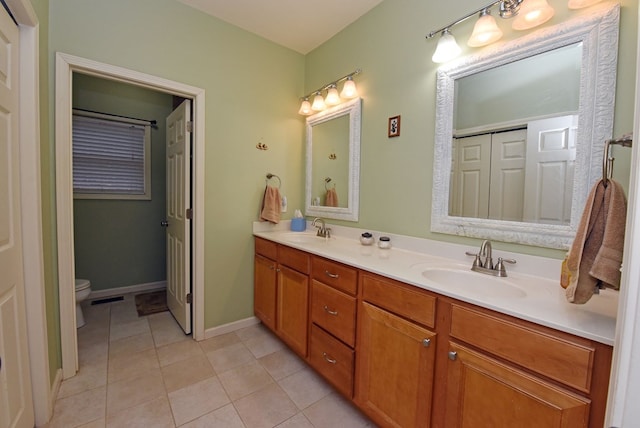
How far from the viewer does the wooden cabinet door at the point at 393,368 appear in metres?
1.10

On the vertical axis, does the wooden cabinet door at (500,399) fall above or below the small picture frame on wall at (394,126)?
below

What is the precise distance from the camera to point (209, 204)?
2.18 m

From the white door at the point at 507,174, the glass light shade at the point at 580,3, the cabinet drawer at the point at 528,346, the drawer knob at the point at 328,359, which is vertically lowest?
the drawer knob at the point at 328,359

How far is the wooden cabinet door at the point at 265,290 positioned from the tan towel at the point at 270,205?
1.18 ft

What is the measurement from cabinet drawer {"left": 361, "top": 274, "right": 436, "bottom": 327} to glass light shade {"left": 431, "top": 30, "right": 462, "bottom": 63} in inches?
50.2

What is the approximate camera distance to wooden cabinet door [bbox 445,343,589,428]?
0.77 m

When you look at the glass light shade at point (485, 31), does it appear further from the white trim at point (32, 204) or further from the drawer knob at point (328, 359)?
the white trim at point (32, 204)

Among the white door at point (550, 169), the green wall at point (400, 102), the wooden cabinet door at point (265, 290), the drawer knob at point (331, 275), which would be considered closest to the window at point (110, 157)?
the wooden cabinet door at point (265, 290)

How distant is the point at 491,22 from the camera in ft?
4.20

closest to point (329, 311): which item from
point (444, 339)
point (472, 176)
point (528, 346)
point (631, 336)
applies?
point (444, 339)

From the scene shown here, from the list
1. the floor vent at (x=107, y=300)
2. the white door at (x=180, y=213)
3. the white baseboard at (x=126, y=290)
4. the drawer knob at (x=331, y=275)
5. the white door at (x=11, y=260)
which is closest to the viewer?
the white door at (x=11, y=260)

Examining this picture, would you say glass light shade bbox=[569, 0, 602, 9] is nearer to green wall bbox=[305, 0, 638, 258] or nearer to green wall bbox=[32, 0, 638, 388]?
green wall bbox=[32, 0, 638, 388]

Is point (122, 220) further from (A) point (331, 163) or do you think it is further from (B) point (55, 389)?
(A) point (331, 163)

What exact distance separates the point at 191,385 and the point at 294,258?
1017 mm
